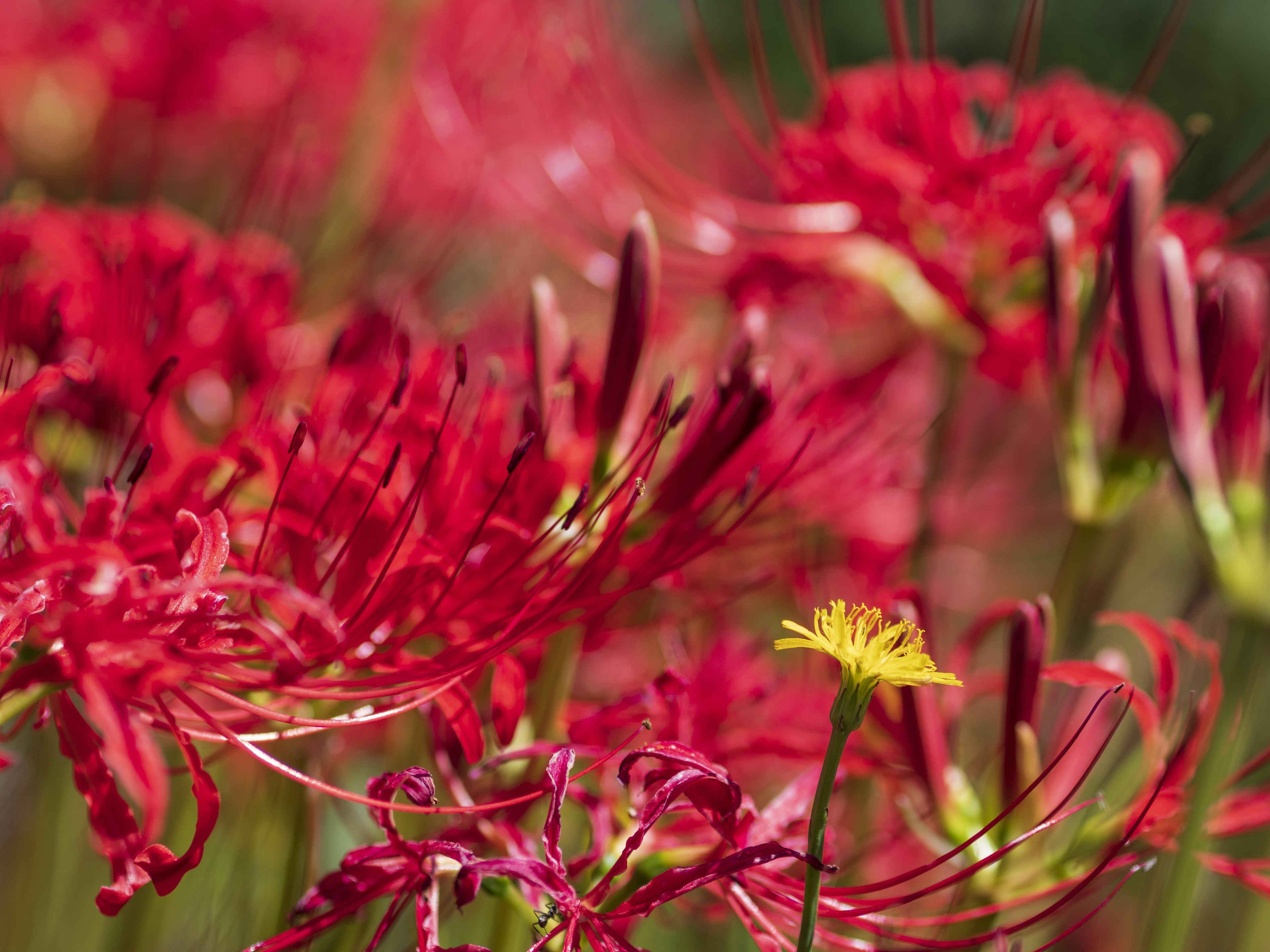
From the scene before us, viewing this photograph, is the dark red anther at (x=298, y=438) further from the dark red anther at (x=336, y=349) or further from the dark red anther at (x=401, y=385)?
the dark red anther at (x=336, y=349)

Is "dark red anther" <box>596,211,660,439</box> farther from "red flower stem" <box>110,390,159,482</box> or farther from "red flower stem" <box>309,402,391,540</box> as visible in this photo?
"red flower stem" <box>110,390,159,482</box>

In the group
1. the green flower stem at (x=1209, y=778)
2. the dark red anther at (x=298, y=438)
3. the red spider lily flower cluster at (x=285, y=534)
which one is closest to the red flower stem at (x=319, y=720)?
the red spider lily flower cluster at (x=285, y=534)

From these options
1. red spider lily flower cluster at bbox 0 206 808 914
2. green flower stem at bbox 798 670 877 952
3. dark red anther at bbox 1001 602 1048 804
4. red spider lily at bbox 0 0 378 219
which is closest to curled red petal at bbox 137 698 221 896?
red spider lily flower cluster at bbox 0 206 808 914

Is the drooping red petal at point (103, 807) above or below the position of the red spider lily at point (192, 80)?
below

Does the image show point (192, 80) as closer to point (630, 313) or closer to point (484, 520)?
point (630, 313)

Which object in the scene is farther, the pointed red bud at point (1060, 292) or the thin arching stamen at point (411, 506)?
the pointed red bud at point (1060, 292)

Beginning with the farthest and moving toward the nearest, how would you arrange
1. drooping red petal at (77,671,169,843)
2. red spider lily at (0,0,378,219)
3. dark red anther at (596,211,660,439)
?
1. red spider lily at (0,0,378,219)
2. dark red anther at (596,211,660,439)
3. drooping red petal at (77,671,169,843)
